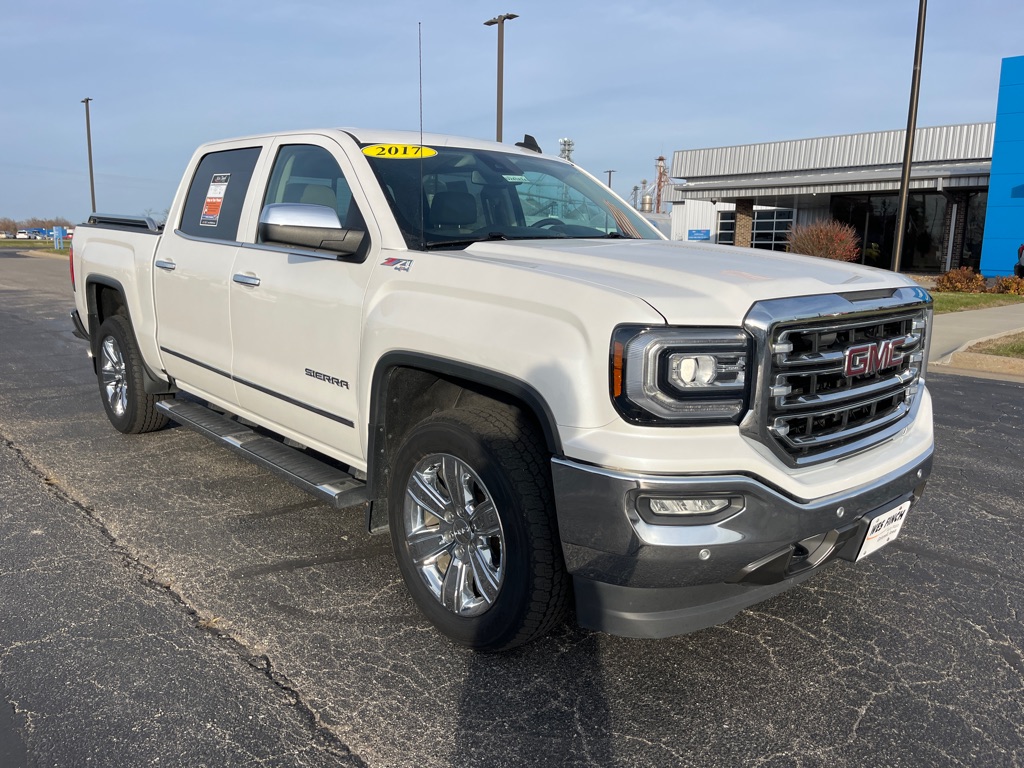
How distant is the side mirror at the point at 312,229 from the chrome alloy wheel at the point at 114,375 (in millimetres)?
2945

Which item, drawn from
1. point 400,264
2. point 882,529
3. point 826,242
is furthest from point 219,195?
point 826,242

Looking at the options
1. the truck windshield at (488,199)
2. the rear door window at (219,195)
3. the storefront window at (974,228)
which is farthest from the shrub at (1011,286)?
the rear door window at (219,195)

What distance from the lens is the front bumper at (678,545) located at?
8.11 feet

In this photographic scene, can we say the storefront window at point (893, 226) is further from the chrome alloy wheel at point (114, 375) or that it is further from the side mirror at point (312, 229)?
the side mirror at point (312, 229)

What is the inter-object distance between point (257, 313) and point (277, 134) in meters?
1.00

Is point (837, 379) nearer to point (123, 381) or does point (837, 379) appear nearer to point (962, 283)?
point (123, 381)

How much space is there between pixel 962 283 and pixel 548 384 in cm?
2260

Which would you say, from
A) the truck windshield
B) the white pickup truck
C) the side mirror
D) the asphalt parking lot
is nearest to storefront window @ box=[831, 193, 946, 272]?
the truck windshield

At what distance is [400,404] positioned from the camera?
3.43m

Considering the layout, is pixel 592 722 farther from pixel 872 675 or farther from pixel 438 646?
pixel 872 675

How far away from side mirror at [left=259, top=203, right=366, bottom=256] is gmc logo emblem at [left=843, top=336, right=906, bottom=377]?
77.5 inches

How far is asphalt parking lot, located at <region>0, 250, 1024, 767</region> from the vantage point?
2.60 meters

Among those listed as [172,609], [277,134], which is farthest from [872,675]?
[277,134]

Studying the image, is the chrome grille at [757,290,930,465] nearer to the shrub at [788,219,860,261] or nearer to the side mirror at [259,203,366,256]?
the side mirror at [259,203,366,256]
